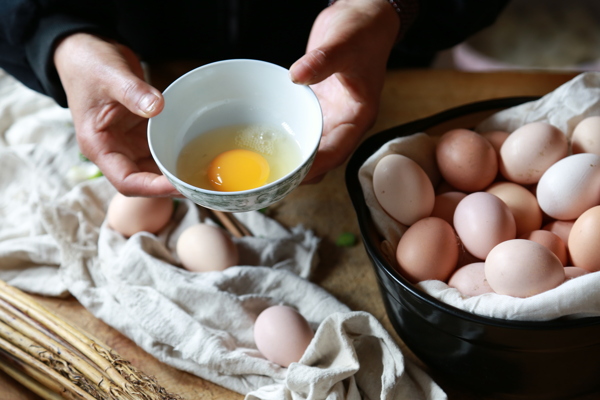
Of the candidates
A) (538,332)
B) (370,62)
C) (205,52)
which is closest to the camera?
(538,332)

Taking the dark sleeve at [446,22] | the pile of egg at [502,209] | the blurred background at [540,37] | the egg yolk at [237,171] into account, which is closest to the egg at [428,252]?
the pile of egg at [502,209]

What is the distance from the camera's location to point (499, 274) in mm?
735

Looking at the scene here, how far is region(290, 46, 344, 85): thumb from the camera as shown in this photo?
0.76 meters

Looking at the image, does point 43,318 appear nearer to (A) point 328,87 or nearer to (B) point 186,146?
(B) point 186,146

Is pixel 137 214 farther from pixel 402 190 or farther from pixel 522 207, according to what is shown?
pixel 522 207

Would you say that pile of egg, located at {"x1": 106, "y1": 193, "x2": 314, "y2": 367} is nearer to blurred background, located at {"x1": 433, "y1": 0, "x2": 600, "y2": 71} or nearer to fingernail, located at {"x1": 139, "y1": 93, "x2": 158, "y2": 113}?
fingernail, located at {"x1": 139, "y1": 93, "x2": 158, "y2": 113}

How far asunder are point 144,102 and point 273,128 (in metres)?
0.19

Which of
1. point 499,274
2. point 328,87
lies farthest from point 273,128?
point 499,274

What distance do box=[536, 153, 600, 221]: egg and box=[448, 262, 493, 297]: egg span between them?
142 mm

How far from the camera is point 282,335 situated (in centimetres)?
86

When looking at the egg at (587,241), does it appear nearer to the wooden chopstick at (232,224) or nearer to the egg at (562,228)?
the egg at (562,228)

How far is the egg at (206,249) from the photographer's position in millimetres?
975

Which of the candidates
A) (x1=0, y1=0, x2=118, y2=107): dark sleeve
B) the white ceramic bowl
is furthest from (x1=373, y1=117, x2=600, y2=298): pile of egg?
(x1=0, y1=0, x2=118, y2=107): dark sleeve

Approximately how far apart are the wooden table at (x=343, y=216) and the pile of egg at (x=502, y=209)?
20cm
